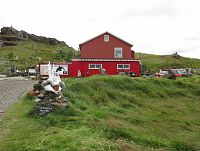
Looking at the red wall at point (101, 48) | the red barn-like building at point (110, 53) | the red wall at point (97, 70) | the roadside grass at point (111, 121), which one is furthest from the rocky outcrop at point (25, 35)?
the roadside grass at point (111, 121)

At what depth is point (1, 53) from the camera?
8638 centimetres

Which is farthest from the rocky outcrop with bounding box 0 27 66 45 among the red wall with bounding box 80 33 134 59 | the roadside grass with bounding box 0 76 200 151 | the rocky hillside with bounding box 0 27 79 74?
the roadside grass with bounding box 0 76 200 151

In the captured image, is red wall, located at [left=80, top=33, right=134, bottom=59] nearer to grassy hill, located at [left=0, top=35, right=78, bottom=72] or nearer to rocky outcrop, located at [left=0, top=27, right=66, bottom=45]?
grassy hill, located at [left=0, top=35, right=78, bottom=72]

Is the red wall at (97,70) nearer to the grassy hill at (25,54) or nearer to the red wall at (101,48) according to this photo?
the red wall at (101,48)

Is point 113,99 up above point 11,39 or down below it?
below

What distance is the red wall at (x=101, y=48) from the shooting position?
4306cm

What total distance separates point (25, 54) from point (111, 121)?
253 feet

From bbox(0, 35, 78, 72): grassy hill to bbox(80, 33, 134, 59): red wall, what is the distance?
877 inches

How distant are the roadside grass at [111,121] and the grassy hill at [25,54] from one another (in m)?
40.3

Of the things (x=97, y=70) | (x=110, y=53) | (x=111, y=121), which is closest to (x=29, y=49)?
(x=110, y=53)

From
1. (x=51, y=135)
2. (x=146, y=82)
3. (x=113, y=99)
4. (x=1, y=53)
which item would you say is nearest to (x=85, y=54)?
(x=146, y=82)

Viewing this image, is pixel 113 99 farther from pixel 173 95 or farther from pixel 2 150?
pixel 2 150

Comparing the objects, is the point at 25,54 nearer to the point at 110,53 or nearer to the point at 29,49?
the point at 29,49

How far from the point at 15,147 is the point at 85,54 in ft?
113
